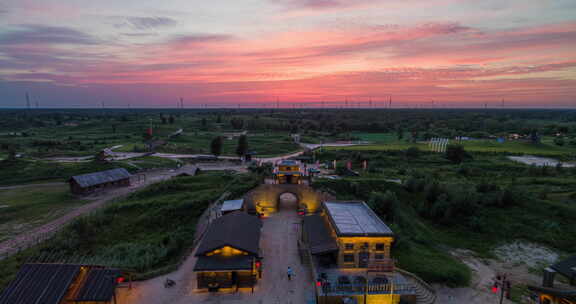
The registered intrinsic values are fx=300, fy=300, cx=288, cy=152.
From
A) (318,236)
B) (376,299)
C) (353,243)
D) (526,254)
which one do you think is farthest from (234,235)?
(526,254)

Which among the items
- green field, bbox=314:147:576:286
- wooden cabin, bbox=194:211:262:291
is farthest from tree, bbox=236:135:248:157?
wooden cabin, bbox=194:211:262:291

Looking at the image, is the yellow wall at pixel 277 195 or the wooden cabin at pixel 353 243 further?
the yellow wall at pixel 277 195

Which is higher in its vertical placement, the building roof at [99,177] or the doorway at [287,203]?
the building roof at [99,177]

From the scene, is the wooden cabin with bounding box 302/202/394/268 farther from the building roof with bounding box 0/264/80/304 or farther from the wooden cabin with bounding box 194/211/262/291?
the building roof with bounding box 0/264/80/304

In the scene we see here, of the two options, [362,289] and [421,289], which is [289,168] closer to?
[362,289]

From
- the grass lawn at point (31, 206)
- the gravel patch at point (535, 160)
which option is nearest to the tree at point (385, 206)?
the grass lawn at point (31, 206)

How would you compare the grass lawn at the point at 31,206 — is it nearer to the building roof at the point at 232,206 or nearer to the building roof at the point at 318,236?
the building roof at the point at 232,206
